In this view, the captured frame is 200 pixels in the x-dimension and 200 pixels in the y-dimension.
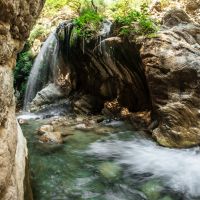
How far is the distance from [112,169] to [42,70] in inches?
361

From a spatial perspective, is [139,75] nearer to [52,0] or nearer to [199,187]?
[199,187]

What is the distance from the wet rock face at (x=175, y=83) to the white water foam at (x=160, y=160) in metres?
0.37

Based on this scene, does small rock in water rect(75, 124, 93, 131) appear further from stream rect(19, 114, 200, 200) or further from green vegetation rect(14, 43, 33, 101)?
green vegetation rect(14, 43, 33, 101)

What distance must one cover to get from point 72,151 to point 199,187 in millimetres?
2923

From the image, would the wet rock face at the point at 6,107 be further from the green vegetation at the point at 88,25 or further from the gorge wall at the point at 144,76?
the green vegetation at the point at 88,25

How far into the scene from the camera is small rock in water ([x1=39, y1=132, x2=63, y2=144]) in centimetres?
722

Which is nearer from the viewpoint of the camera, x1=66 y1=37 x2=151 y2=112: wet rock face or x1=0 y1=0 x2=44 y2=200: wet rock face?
x1=0 y1=0 x2=44 y2=200: wet rock face

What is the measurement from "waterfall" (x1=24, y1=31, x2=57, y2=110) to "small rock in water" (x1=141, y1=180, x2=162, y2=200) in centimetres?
932

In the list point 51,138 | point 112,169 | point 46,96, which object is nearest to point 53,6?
point 46,96

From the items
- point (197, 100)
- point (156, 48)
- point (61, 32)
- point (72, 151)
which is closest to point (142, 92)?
point (156, 48)

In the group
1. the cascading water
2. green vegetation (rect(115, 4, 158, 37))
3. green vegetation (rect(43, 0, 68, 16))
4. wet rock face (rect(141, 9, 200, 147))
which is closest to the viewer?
wet rock face (rect(141, 9, 200, 147))

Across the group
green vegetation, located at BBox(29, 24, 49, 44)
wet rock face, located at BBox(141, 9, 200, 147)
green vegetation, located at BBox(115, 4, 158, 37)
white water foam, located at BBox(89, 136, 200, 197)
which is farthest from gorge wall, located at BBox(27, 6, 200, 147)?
green vegetation, located at BBox(29, 24, 49, 44)

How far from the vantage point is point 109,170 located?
556 centimetres

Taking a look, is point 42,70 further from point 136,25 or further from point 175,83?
point 175,83
